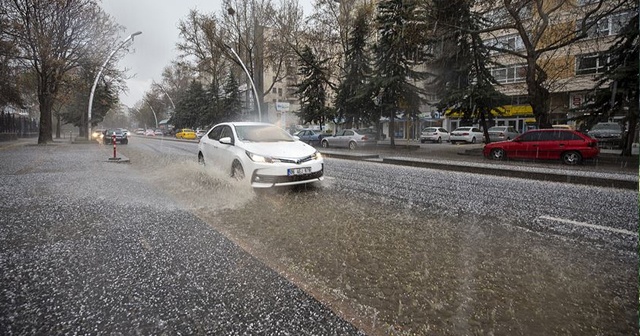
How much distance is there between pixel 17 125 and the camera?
3841 cm

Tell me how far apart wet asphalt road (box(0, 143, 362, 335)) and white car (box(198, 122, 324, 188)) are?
1.95 metres

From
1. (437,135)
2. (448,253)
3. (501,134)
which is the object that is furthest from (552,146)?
(437,135)

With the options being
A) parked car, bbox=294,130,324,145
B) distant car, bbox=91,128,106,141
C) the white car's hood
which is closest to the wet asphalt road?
the white car's hood

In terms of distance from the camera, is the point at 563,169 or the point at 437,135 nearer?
the point at 563,169

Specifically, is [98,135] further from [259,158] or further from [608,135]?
[608,135]

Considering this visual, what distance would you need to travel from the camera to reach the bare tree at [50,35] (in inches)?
917

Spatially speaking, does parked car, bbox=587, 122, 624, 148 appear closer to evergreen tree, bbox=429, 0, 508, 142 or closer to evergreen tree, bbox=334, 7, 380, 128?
evergreen tree, bbox=429, 0, 508, 142

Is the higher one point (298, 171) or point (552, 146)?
point (552, 146)

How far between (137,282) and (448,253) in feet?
10.4

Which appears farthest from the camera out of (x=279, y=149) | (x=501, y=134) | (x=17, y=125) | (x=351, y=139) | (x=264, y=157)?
(x=17, y=125)

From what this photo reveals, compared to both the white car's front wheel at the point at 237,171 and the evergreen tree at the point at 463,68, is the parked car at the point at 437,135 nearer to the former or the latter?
the evergreen tree at the point at 463,68

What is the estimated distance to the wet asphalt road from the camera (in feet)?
8.27

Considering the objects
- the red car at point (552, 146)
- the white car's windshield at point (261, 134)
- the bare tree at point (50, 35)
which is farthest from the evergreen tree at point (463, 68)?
the bare tree at point (50, 35)

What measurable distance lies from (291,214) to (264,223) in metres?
0.62
